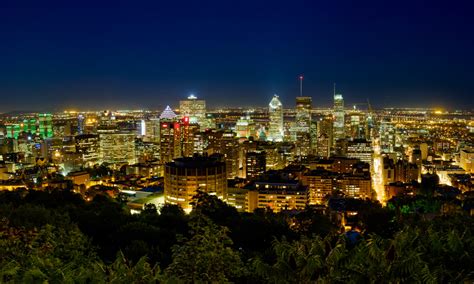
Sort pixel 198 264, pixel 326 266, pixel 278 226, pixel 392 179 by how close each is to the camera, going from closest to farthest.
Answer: pixel 326 266 → pixel 198 264 → pixel 278 226 → pixel 392 179

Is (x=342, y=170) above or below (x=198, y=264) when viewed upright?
below

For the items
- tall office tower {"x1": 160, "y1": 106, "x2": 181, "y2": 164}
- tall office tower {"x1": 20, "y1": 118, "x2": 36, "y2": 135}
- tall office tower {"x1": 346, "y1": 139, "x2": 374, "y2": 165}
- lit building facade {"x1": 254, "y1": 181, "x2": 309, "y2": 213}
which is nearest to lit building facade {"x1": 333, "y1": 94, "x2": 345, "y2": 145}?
tall office tower {"x1": 346, "y1": 139, "x2": 374, "y2": 165}

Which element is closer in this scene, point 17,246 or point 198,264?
point 198,264

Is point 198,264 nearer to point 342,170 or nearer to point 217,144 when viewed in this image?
point 342,170

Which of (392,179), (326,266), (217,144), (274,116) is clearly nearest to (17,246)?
(326,266)

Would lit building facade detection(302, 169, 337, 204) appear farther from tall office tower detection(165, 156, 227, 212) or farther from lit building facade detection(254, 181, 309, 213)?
tall office tower detection(165, 156, 227, 212)

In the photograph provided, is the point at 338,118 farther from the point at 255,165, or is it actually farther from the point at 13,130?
the point at 13,130

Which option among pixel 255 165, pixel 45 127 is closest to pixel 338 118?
pixel 255 165
